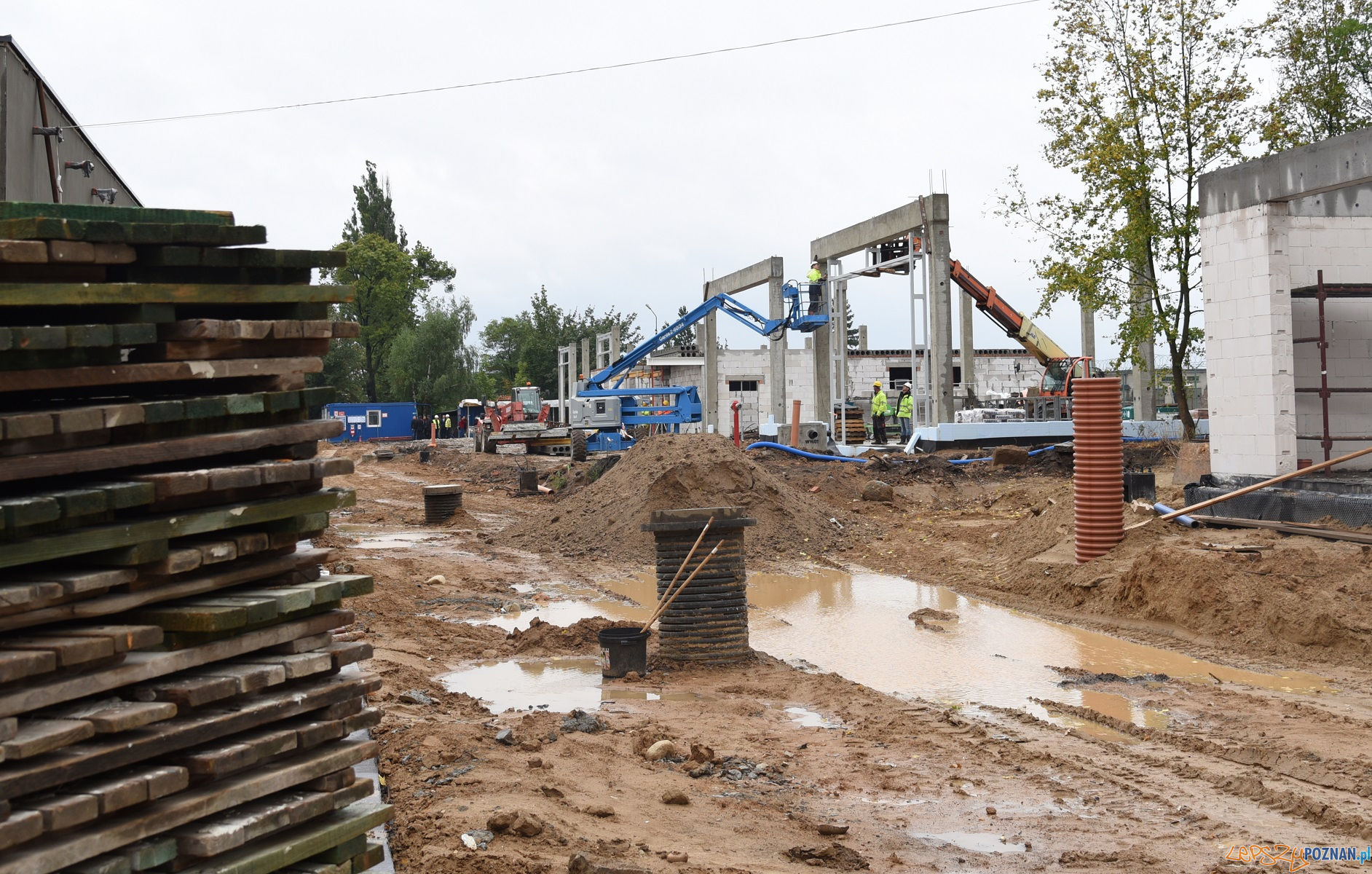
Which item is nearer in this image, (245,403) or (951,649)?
(245,403)

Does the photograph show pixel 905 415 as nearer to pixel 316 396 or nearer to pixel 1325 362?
pixel 1325 362

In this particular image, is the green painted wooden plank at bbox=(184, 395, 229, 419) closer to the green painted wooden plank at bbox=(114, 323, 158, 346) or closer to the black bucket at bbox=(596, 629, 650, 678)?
the green painted wooden plank at bbox=(114, 323, 158, 346)

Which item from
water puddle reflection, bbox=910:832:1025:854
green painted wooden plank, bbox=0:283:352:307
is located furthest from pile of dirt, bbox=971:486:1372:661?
green painted wooden plank, bbox=0:283:352:307

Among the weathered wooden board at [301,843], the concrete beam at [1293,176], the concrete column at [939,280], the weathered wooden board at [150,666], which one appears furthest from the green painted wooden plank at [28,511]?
the concrete column at [939,280]

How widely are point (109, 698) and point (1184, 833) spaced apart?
4522mm

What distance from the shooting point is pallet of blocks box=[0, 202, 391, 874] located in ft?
9.14

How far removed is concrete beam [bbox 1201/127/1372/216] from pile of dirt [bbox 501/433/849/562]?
23.6 feet

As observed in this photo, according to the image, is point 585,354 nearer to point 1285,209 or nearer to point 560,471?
point 560,471

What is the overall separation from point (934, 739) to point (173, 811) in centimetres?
481

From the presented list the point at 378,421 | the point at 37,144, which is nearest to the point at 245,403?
the point at 37,144

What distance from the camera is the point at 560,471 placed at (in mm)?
26422

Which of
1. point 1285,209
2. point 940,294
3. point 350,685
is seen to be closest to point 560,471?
point 940,294

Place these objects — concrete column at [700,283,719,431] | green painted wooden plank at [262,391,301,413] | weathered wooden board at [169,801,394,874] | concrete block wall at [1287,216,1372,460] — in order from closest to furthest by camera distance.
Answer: weathered wooden board at [169,801,394,874] < green painted wooden plank at [262,391,301,413] < concrete block wall at [1287,216,1372,460] < concrete column at [700,283,719,431]

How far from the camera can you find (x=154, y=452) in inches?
123
